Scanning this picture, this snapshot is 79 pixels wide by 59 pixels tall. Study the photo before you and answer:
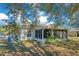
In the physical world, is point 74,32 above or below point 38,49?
above

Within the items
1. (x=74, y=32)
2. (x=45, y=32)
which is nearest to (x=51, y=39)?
(x=45, y=32)

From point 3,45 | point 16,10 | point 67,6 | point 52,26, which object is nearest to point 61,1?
point 67,6

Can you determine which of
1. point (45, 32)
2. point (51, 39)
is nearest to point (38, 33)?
point (45, 32)

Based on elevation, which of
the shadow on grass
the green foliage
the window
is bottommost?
the shadow on grass

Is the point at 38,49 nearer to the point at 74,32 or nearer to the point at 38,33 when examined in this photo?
the point at 38,33

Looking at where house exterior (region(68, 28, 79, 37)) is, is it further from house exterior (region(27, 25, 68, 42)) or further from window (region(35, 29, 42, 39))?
window (region(35, 29, 42, 39))

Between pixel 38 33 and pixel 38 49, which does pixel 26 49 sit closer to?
pixel 38 49

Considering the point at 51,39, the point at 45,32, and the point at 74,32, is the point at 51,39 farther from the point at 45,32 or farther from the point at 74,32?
the point at 74,32

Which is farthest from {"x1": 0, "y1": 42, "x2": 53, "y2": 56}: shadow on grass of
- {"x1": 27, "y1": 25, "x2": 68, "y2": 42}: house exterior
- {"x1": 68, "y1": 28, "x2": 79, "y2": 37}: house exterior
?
{"x1": 68, "y1": 28, "x2": 79, "y2": 37}: house exterior

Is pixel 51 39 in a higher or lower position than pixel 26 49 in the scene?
higher

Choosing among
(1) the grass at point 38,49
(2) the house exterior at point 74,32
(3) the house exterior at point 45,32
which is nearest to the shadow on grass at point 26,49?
(1) the grass at point 38,49

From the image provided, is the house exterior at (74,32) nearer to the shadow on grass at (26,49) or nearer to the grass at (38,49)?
the grass at (38,49)

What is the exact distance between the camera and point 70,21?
380 cm

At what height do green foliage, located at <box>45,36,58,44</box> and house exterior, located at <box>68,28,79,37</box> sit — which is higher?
house exterior, located at <box>68,28,79,37</box>
